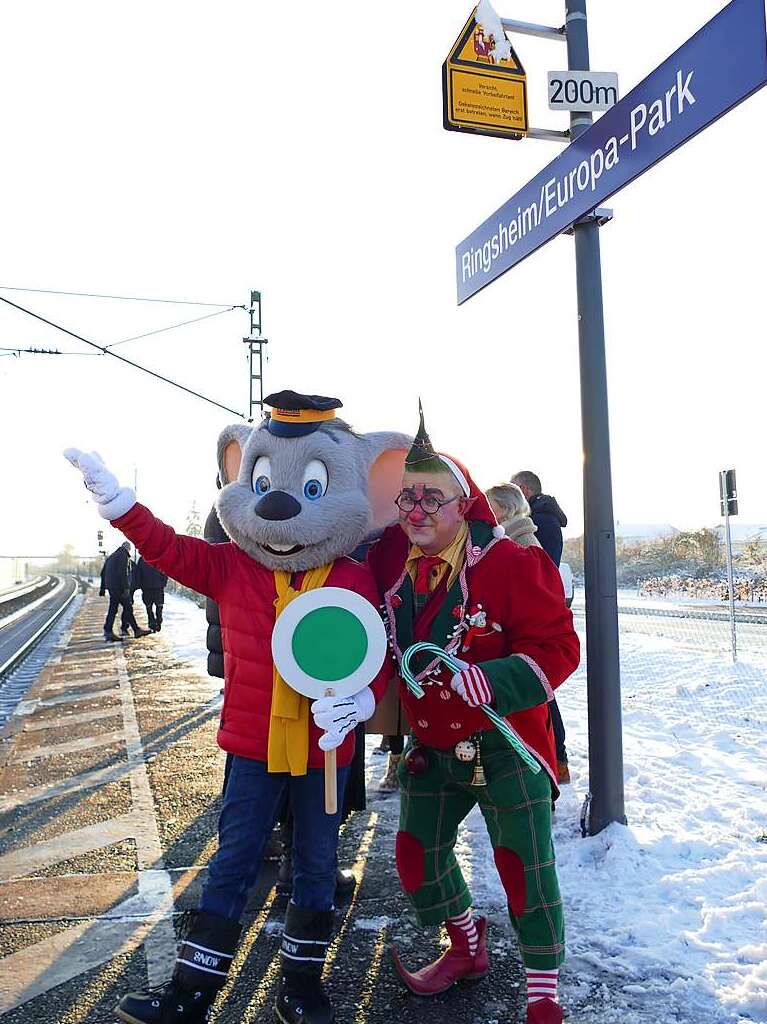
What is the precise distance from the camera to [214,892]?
7.92ft

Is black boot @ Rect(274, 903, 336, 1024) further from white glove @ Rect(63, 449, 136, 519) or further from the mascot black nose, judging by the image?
white glove @ Rect(63, 449, 136, 519)

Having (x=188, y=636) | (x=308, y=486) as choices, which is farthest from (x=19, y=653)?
(x=308, y=486)

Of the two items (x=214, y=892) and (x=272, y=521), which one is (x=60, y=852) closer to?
(x=214, y=892)

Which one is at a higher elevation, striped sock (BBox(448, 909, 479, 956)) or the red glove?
the red glove

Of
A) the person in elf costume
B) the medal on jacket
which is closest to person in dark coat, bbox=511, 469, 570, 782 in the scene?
the person in elf costume

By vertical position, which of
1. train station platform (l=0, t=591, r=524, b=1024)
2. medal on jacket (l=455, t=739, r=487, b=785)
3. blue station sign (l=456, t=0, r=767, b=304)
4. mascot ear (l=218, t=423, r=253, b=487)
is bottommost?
train station platform (l=0, t=591, r=524, b=1024)

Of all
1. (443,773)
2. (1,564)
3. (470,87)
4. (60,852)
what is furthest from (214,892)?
(1,564)

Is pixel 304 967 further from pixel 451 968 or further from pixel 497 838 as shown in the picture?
pixel 497 838

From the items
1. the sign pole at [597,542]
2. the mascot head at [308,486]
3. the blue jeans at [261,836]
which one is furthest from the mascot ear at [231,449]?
the sign pole at [597,542]

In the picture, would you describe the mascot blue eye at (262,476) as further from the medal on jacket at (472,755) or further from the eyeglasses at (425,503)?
→ the medal on jacket at (472,755)

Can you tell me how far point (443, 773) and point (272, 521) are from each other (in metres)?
0.97

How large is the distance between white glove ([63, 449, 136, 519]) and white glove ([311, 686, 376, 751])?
2.87 ft

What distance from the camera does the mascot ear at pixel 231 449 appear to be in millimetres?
3154

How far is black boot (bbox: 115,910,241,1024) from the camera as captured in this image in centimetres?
230
